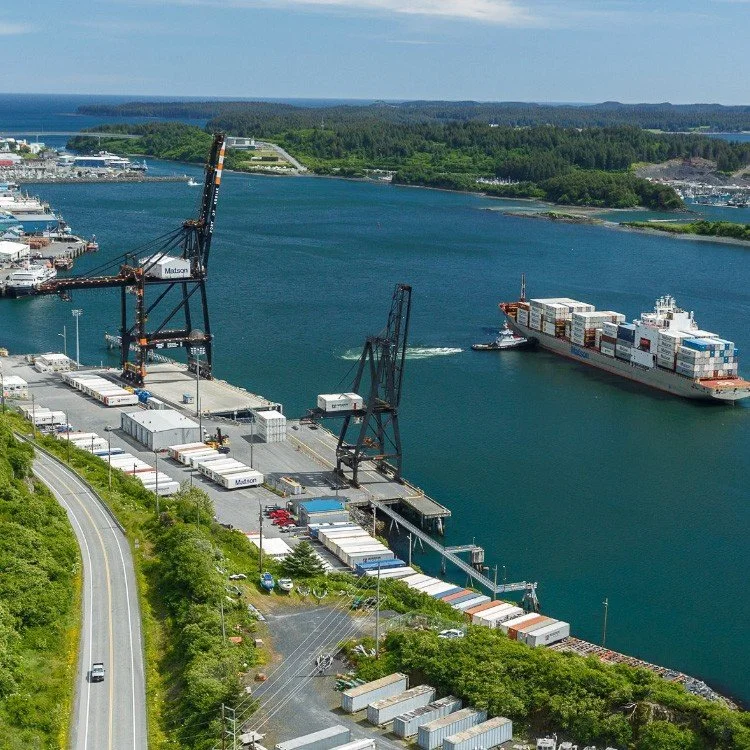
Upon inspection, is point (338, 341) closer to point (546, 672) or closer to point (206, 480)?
point (206, 480)

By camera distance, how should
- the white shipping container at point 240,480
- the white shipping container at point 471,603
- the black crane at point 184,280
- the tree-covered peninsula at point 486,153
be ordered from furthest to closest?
the tree-covered peninsula at point 486,153, the black crane at point 184,280, the white shipping container at point 240,480, the white shipping container at point 471,603

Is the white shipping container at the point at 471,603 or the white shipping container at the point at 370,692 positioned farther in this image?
the white shipping container at the point at 471,603

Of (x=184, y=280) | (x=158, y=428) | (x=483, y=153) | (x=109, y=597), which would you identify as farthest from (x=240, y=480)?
(x=483, y=153)

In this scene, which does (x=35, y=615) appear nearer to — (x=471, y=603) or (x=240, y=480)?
(x=471, y=603)

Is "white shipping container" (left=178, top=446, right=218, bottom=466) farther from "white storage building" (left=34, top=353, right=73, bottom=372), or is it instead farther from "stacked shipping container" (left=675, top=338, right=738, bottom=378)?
"stacked shipping container" (left=675, top=338, right=738, bottom=378)

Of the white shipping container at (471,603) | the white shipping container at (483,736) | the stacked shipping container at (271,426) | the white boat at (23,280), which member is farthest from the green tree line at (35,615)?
the white boat at (23,280)

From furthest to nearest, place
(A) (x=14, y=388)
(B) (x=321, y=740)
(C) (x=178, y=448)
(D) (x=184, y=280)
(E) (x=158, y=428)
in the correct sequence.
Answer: (D) (x=184, y=280) → (A) (x=14, y=388) → (E) (x=158, y=428) → (C) (x=178, y=448) → (B) (x=321, y=740)

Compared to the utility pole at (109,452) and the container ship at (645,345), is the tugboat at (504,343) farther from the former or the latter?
the utility pole at (109,452)
